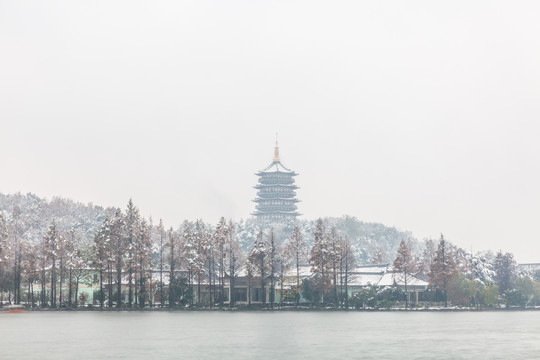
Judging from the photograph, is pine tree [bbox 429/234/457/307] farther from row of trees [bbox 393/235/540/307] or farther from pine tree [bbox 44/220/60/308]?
pine tree [bbox 44/220/60/308]

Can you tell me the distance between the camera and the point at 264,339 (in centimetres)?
5909

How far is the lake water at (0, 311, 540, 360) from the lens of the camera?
4953cm

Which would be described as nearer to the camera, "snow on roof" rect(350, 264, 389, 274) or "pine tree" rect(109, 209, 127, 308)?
"pine tree" rect(109, 209, 127, 308)

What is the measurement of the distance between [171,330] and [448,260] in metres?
49.2

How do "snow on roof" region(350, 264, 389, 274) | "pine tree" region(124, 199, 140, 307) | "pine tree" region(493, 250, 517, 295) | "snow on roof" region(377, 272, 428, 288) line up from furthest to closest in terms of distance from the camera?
1. "snow on roof" region(350, 264, 389, 274)
2. "pine tree" region(493, 250, 517, 295)
3. "snow on roof" region(377, 272, 428, 288)
4. "pine tree" region(124, 199, 140, 307)

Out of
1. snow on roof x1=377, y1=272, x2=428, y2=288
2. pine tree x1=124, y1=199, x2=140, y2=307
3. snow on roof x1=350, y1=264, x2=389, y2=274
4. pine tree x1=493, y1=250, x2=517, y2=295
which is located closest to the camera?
pine tree x1=124, y1=199, x2=140, y2=307

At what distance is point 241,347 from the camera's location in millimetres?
53656

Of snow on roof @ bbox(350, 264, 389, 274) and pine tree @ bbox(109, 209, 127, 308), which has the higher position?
pine tree @ bbox(109, 209, 127, 308)

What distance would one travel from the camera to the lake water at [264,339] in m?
49.5

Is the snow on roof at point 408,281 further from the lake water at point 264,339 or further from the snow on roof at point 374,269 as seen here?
the lake water at point 264,339

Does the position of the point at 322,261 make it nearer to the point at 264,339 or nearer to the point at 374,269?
the point at 374,269

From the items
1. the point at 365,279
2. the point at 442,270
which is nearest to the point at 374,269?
the point at 365,279

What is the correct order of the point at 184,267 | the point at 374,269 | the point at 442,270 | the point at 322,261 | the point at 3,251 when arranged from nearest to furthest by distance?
the point at 322,261 → the point at 442,270 → the point at 3,251 → the point at 184,267 → the point at 374,269

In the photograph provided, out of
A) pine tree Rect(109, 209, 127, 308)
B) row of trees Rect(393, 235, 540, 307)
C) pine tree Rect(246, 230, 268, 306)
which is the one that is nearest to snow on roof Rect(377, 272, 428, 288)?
row of trees Rect(393, 235, 540, 307)
